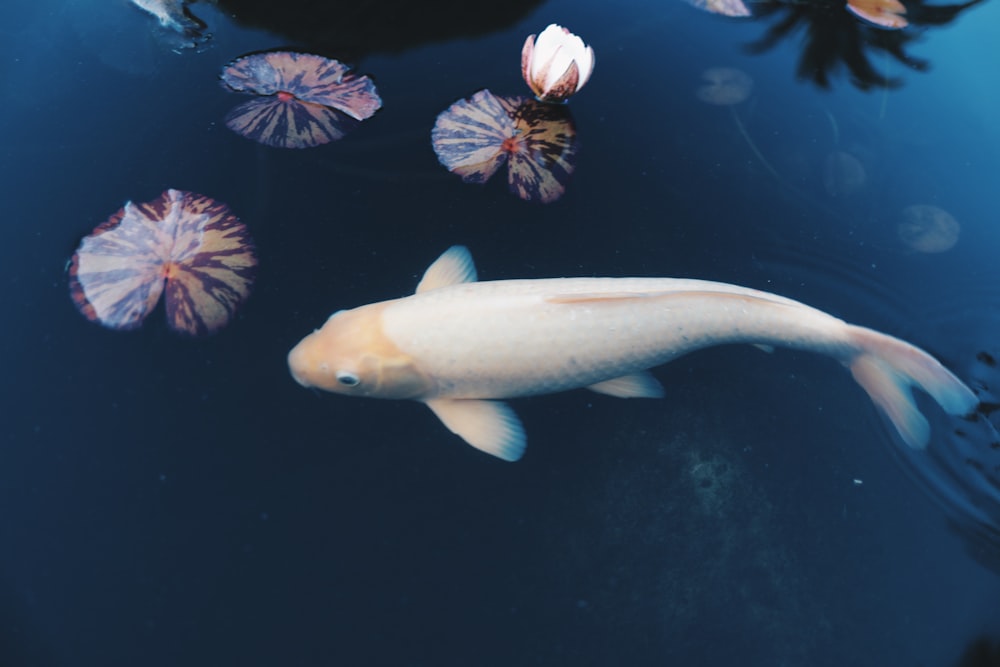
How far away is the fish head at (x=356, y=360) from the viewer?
6.24 feet

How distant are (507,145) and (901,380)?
1.42 m

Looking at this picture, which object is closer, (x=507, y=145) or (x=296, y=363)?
(x=296, y=363)

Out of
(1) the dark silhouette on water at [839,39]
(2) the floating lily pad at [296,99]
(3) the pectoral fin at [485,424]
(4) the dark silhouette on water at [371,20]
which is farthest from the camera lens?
(1) the dark silhouette on water at [839,39]

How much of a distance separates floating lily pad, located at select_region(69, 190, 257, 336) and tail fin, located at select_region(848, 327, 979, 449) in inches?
71.1

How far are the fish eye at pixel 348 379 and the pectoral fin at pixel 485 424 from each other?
8.5 inches

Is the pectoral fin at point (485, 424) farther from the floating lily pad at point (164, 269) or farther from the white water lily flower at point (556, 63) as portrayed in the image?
the white water lily flower at point (556, 63)

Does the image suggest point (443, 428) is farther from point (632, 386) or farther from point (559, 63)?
point (559, 63)

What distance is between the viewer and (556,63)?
247cm

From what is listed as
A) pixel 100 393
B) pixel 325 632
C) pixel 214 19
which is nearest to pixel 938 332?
pixel 325 632

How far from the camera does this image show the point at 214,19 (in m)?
2.70

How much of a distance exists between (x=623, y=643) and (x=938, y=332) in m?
1.40

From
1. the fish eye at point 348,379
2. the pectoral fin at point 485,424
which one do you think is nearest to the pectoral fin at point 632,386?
the pectoral fin at point 485,424

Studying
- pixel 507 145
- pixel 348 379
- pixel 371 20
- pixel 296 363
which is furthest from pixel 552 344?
pixel 371 20

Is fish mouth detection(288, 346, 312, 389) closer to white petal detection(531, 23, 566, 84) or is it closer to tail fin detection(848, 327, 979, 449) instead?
white petal detection(531, 23, 566, 84)
